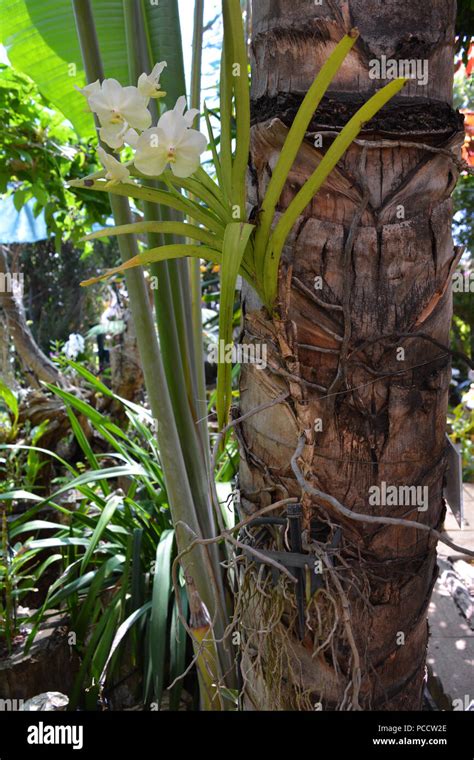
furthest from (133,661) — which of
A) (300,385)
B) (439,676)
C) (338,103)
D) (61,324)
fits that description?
(61,324)

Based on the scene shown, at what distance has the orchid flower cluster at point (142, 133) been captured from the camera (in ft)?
2.29

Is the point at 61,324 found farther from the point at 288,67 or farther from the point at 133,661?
the point at 288,67

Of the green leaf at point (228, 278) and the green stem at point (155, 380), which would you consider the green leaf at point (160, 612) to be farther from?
the green leaf at point (228, 278)

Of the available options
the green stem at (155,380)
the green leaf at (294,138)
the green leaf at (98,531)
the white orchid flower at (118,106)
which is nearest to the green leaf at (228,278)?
the green leaf at (294,138)

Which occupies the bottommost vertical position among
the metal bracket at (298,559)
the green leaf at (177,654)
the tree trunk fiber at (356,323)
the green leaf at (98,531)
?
the green leaf at (177,654)

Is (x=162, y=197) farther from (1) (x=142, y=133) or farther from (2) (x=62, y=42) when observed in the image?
(2) (x=62, y=42)

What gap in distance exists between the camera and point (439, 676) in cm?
187

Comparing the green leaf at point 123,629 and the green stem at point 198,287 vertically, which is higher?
the green stem at point 198,287

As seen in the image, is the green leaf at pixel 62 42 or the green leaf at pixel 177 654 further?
the green leaf at pixel 177 654

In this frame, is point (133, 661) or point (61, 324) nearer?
point (133, 661)

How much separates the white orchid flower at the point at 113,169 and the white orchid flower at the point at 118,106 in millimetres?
32

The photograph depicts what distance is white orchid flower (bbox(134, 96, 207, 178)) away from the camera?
2.30 ft

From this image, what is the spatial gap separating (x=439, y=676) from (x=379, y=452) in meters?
1.37
